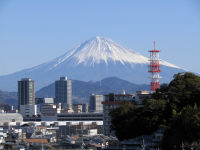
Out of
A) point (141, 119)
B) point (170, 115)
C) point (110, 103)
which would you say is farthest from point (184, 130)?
point (110, 103)

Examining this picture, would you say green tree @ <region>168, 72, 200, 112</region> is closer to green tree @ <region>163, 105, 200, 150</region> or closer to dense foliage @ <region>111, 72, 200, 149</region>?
dense foliage @ <region>111, 72, 200, 149</region>

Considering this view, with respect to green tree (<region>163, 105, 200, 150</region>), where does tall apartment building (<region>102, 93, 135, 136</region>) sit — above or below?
above

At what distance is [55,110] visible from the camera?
7269 inches

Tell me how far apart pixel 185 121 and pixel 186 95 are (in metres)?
6.60

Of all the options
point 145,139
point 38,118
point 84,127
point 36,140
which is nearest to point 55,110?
point 38,118

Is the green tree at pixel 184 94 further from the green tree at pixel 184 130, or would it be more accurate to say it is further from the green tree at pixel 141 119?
the green tree at pixel 184 130

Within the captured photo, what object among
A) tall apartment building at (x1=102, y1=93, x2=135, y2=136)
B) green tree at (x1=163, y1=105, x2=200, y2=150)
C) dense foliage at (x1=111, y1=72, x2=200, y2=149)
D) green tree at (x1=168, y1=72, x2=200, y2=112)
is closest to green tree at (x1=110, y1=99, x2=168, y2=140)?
dense foliage at (x1=111, y1=72, x2=200, y2=149)

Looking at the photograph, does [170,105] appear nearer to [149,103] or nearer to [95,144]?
[149,103]

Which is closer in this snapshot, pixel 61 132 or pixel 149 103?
pixel 149 103

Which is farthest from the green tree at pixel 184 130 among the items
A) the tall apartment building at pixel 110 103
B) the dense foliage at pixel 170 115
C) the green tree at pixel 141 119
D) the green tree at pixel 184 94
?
Answer: the tall apartment building at pixel 110 103

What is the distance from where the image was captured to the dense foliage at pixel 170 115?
53.2m

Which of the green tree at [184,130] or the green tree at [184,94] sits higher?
the green tree at [184,94]

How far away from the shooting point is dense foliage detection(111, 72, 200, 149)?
174ft

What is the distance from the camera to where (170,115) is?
5781 cm
